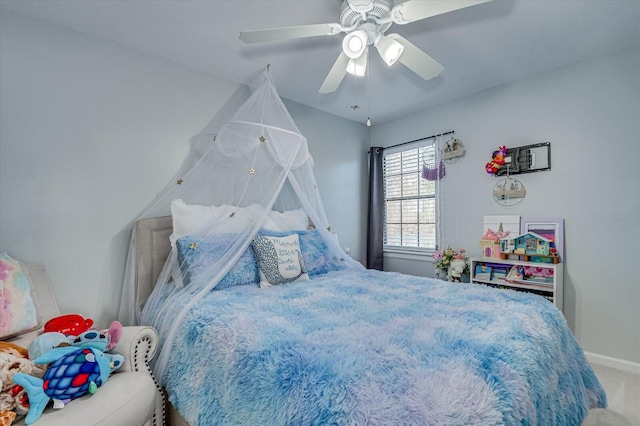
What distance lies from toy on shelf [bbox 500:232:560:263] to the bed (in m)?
1.15

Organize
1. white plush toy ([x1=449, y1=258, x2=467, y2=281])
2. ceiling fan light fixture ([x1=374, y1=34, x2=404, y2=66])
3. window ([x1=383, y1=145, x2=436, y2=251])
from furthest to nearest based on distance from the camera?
window ([x1=383, y1=145, x2=436, y2=251]) → white plush toy ([x1=449, y1=258, x2=467, y2=281]) → ceiling fan light fixture ([x1=374, y1=34, x2=404, y2=66])

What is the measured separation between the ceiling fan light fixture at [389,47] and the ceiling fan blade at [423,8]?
5.7 inches

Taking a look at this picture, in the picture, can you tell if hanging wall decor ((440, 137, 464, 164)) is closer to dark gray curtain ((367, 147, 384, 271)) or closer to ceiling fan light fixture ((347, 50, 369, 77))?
dark gray curtain ((367, 147, 384, 271))

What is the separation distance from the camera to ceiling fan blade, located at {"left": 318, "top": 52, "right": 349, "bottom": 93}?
1.99m

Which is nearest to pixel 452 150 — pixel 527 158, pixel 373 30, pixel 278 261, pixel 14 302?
pixel 527 158

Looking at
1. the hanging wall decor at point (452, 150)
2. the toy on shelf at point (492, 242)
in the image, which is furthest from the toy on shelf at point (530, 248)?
the hanging wall decor at point (452, 150)

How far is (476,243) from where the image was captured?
10.9 feet

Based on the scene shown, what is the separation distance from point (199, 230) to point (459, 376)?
6.30 ft

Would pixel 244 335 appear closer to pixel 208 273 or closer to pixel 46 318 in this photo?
pixel 208 273

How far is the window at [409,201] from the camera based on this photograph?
3.81 metres

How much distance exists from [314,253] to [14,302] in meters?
1.85

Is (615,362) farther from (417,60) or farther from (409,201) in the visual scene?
(417,60)

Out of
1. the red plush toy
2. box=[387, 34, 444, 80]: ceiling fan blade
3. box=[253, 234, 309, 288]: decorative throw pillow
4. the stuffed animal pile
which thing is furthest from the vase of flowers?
the stuffed animal pile

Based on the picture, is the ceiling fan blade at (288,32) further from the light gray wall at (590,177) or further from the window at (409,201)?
the window at (409,201)
